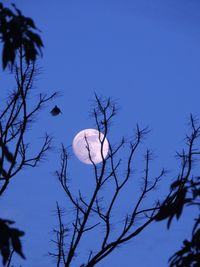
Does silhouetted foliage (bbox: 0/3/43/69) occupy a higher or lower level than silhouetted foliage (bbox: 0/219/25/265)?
higher

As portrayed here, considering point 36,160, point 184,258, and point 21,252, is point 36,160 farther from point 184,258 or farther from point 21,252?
point 21,252

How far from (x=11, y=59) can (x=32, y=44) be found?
0.27m

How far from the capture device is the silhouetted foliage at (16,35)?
103 inches

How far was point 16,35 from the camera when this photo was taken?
264cm

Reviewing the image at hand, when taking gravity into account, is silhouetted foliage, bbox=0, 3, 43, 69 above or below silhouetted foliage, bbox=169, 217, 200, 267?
above

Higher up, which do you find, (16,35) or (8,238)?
(16,35)

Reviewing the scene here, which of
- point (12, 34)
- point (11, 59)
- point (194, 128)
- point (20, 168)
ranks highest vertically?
point (194, 128)

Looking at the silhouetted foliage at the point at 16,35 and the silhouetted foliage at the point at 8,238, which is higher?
the silhouetted foliage at the point at 16,35

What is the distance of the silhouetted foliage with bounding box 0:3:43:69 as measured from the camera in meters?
2.61

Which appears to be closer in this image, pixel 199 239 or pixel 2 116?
pixel 199 239

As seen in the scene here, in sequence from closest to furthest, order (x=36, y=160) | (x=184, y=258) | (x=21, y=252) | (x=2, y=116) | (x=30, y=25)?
(x=21, y=252) → (x=30, y=25) → (x=184, y=258) → (x=2, y=116) → (x=36, y=160)

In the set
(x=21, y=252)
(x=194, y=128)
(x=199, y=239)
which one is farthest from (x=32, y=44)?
(x=194, y=128)

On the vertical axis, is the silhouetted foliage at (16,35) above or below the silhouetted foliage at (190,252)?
above

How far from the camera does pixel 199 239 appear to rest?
3572 mm
